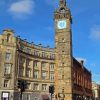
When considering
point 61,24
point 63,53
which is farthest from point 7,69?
point 61,24

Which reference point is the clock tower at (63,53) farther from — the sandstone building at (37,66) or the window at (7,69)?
the window at (7,69)

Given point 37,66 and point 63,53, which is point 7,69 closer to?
point 37,66

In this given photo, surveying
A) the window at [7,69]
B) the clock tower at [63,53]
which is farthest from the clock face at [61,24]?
the window at [7,69]

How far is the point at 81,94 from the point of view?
9581cm

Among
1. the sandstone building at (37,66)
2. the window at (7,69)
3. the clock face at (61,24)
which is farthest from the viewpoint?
the clock face at (61,24)

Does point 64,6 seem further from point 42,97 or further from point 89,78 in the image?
point 89,78

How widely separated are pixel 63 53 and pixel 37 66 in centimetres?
1600

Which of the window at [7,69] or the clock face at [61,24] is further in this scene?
the clock face at [61,24]

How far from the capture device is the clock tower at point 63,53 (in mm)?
76562

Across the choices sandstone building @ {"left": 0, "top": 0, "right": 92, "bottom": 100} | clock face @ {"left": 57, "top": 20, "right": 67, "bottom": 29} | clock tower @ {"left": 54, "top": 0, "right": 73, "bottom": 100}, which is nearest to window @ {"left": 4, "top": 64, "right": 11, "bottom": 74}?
sandstone building @ {"left": 0, "top": 0, "right": 92, "bottom": 100}

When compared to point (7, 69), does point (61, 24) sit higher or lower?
higher

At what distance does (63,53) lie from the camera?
80062 mm

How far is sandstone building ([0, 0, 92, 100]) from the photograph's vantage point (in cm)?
7800

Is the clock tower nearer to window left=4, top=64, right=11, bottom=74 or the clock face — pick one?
the clock face
